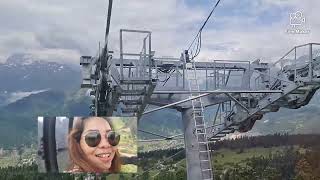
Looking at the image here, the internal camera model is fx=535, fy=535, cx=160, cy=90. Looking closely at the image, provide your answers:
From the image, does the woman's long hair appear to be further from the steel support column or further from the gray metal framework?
the steel support column

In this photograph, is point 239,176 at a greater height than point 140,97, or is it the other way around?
point 140,97

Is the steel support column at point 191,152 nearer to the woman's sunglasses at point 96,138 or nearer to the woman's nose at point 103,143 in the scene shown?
the woman's sunglasses at point 96,138

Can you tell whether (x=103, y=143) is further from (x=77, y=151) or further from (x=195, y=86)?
(x=195, y=86)

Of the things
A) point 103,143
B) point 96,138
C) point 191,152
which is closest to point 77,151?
point 96,138

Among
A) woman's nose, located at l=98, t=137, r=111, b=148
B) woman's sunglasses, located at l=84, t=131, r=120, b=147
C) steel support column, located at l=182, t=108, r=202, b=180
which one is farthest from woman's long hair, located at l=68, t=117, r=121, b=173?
steel support column, located at l=182, t=108, r=202, b=180

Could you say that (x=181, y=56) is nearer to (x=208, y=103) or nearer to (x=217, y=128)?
(x=208, y=103)

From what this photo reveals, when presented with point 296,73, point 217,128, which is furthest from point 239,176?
point 296,73

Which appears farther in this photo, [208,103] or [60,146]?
[60,146]
